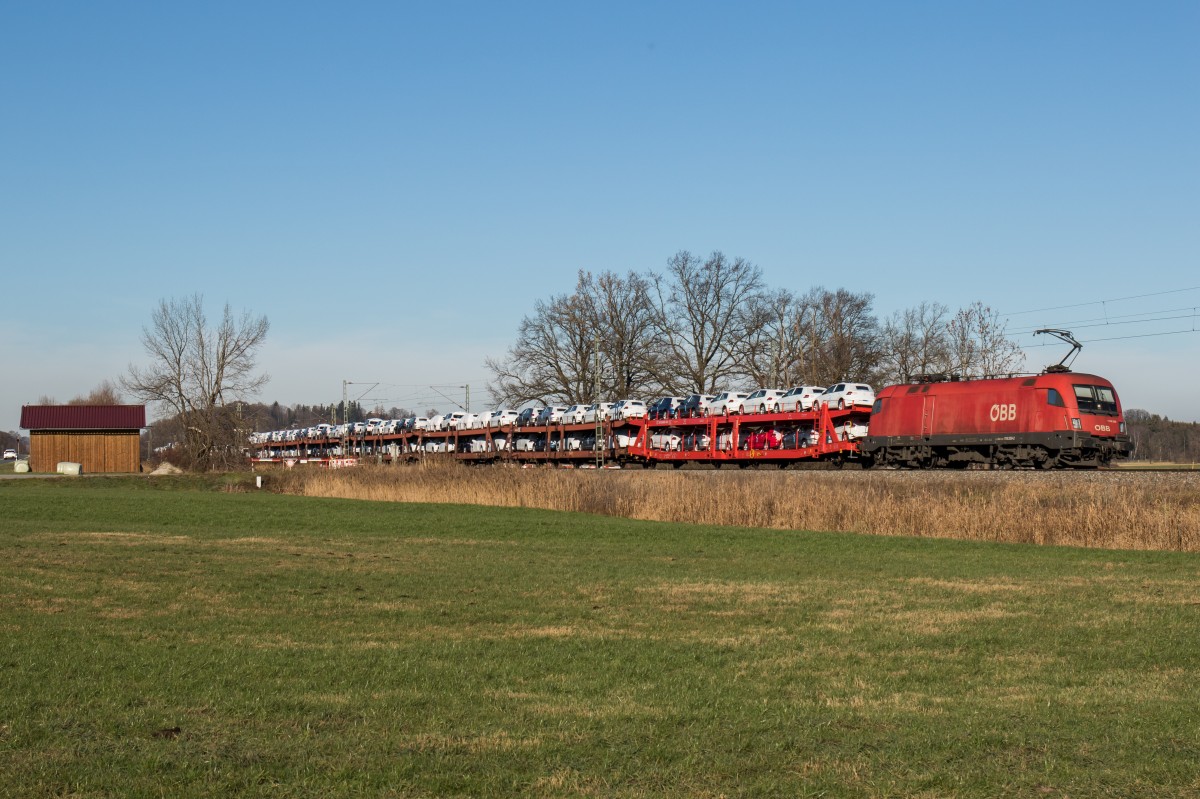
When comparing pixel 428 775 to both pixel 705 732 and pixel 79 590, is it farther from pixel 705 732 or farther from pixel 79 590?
pixel 79 590

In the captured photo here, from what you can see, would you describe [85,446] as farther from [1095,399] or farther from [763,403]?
[1095,399]

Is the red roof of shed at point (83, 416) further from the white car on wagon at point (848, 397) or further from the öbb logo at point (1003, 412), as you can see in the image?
the öbb logo at point (1003, 412)

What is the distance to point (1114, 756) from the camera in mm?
7023

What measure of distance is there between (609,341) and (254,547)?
68.3 m

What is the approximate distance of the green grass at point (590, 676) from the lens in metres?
6.65

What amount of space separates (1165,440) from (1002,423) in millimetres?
69091

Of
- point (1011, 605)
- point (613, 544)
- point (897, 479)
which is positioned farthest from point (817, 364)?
point (1011, 605)

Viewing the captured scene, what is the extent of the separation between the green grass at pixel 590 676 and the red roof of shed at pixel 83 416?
64.1m

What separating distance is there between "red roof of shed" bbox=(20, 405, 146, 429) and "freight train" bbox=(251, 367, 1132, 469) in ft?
72.6

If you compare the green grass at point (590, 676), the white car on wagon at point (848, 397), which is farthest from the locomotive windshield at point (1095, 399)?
the green grass at point (590, 676)

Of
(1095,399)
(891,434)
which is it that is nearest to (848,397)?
(891,434)

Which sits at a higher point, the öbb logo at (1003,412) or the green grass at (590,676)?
the öbb logo at (1003,412)

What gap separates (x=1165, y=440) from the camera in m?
99.8

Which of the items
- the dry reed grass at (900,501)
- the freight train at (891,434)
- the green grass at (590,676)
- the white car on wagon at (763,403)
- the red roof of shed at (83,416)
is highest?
the red roof of shed at (83,416)
